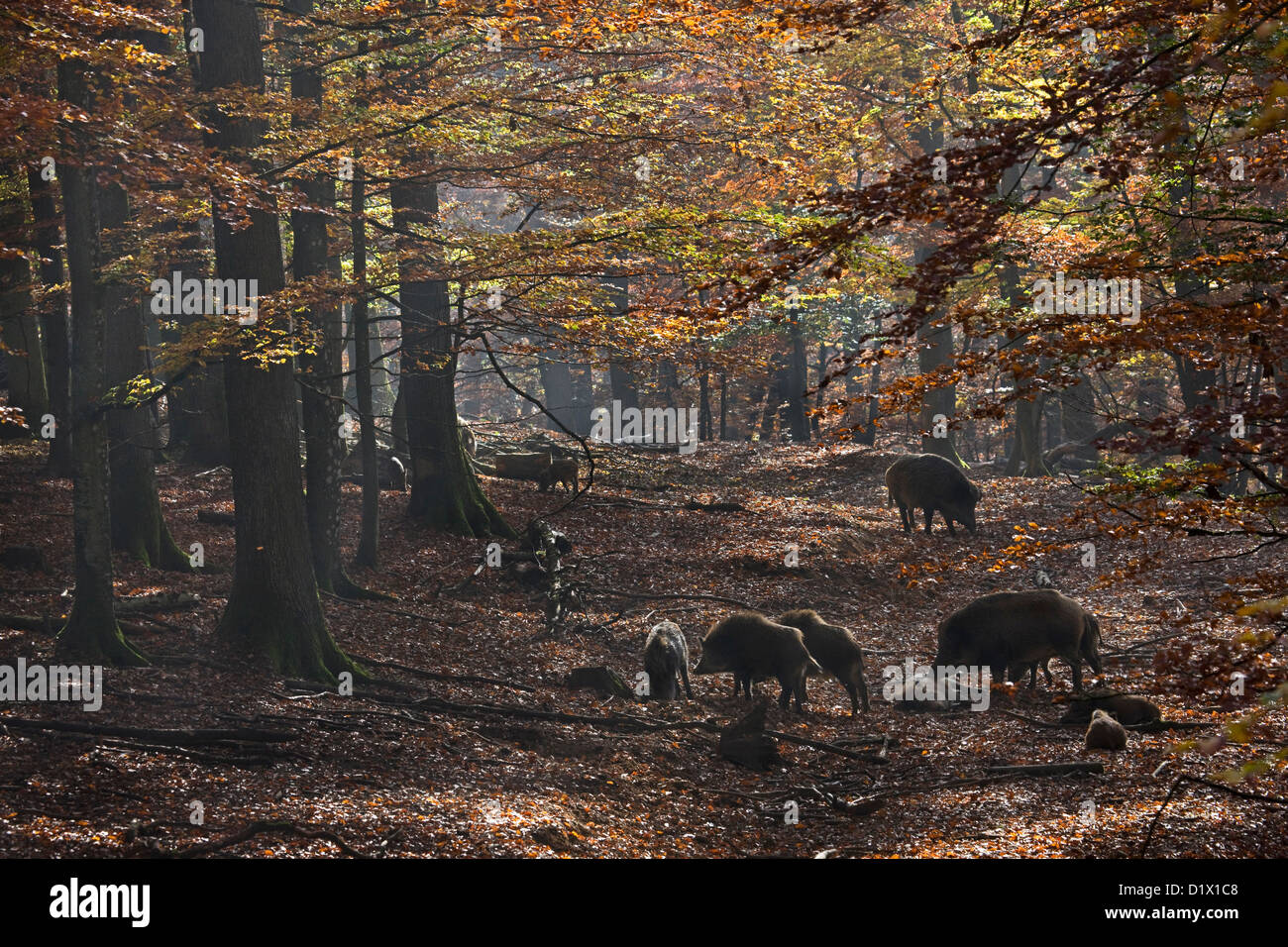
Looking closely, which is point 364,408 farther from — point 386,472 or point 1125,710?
point 1125,710

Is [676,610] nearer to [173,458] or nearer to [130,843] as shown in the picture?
[130,843]

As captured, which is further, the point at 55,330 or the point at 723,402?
the point at 723,402

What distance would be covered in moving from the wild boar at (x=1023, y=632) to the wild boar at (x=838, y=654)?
1075 millimetres

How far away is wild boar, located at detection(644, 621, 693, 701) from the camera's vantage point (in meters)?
11.6

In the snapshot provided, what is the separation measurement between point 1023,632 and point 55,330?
16.8 m

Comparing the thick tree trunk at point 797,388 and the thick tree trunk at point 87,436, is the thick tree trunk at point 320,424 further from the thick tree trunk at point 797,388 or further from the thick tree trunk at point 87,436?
the thick tree trunk at point 797,388

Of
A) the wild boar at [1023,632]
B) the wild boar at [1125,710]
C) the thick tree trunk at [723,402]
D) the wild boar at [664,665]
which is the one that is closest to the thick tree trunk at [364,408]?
the wild boar at [664,665]

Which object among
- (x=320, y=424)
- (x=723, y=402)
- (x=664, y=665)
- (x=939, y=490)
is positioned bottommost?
(x=664, y=665)

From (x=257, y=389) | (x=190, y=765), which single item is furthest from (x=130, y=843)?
(x=257, y=389)

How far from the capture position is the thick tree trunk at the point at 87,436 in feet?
33.9

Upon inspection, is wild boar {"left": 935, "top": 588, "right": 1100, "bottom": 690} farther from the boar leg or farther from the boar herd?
the boar leg

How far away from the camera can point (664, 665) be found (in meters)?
11.6

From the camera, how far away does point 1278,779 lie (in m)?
7.45

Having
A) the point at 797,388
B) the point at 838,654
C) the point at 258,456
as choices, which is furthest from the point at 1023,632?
the point at 797,388
